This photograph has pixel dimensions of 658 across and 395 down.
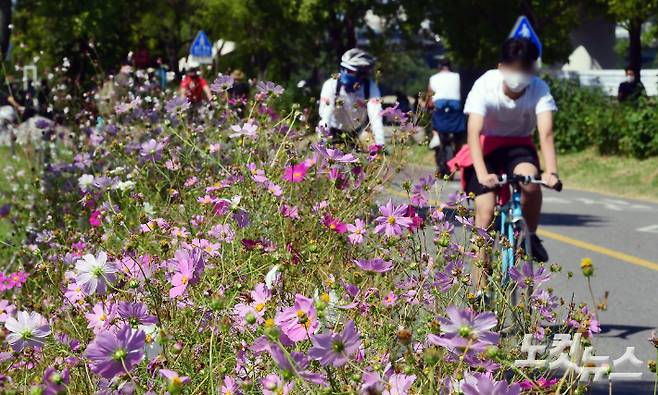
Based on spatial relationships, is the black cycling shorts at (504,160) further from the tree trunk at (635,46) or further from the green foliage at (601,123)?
the tree trunk at (635,46)

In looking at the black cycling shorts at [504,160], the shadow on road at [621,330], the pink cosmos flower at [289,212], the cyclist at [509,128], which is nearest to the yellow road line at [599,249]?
the shadow on road at [621,330]

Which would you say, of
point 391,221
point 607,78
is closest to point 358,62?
point 391,221

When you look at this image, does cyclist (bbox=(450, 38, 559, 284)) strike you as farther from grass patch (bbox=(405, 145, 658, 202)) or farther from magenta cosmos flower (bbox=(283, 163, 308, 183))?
grass patch (bbox=(405, 145, 658, 202))

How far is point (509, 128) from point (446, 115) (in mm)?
14164

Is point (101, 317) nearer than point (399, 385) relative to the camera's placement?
No

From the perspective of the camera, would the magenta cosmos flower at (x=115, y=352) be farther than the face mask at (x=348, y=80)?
No

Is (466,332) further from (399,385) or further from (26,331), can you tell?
(26,331)

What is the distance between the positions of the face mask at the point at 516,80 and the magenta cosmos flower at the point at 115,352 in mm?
4822

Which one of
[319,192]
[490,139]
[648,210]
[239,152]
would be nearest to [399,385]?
[239,152]

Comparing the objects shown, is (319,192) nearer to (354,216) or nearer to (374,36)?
(354,216)

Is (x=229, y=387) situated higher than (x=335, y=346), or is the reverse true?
(x=335, y=346)

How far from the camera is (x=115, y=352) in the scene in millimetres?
3061

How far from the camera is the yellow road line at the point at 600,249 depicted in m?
11.9

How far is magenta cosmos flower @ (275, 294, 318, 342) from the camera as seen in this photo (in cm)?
337
